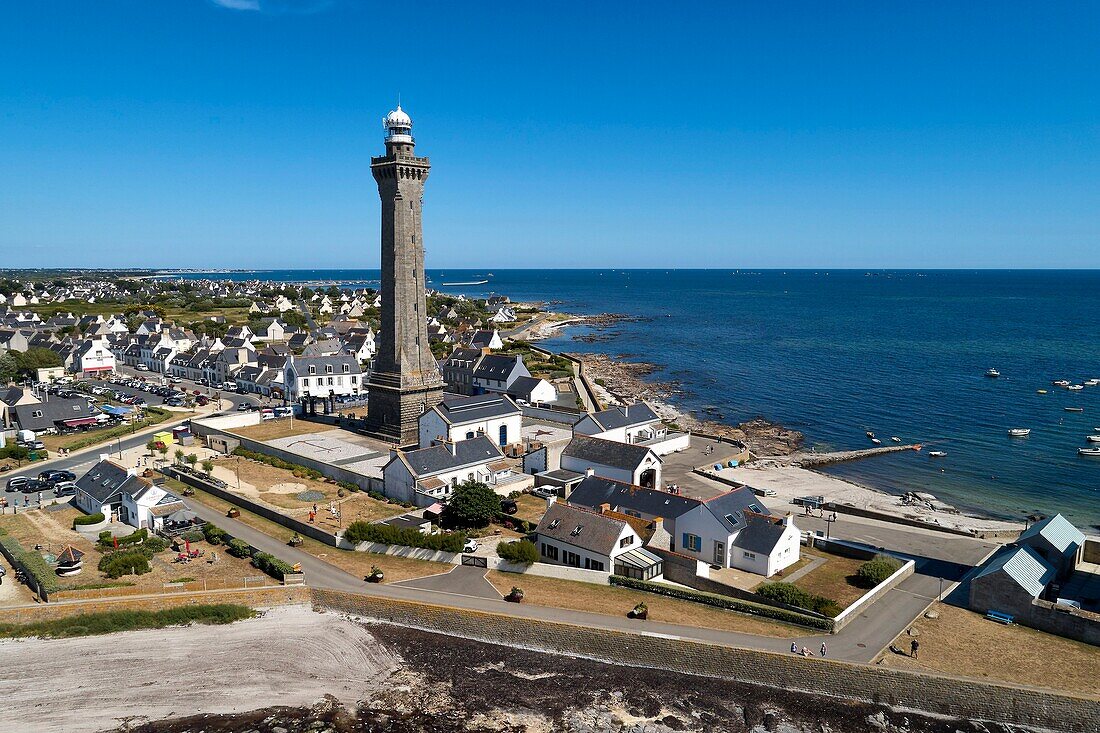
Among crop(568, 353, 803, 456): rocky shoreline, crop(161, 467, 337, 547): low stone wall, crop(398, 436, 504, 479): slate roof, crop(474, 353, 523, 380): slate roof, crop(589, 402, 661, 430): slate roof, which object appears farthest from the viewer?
crop(474, 353, 523, 380): slate roof

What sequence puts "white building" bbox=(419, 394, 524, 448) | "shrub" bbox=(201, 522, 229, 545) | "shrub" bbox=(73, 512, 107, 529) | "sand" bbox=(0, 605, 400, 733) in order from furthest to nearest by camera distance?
"white building" bbox=(419, 394, 524, 448), "shrub" bbox=(73, 512, 107, 529), "shrub" bbox=(201, 522, 229, 545), "sand" bbox=(0, 605, 400, 733)

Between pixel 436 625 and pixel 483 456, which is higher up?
pixel 483 456

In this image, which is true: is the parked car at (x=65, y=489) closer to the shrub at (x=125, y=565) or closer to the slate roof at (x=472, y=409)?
the shrub at (x=125, y=565)

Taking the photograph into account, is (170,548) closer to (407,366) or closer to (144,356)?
(407,366)

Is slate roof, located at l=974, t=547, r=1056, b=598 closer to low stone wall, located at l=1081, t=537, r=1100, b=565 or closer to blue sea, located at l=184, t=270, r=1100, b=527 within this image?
low stone wall, located at l=1081, t=537, r=1100, b=565

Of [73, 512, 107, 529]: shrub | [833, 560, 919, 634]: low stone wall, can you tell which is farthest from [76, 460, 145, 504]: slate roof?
[833, 560, 919, 634]: low stone wall

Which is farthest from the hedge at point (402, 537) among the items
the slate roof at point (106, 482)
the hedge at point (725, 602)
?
the slate roof at point (106, 482)

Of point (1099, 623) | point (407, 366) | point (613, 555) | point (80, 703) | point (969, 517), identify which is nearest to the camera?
point (80, 703)

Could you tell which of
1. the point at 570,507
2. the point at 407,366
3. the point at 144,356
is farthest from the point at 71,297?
the point at 570,507
